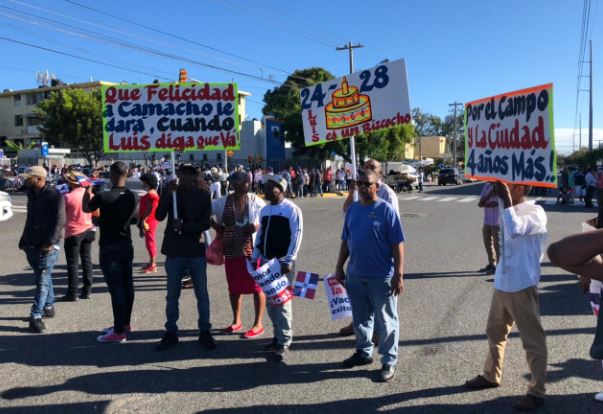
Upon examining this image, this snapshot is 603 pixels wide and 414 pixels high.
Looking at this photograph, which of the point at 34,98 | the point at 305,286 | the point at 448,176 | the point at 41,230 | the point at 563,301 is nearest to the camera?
the point at 305,286

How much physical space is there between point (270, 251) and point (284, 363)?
1.05 meters

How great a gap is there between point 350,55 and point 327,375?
98.3 ft

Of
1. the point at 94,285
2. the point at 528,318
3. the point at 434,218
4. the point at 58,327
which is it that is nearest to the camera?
the point at 528,318

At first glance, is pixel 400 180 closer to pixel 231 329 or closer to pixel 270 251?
pixel 231 329

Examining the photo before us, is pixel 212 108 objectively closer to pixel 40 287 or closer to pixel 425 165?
pixel 40 287

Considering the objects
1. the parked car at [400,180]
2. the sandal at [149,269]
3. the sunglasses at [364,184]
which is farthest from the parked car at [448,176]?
the sunglasses at [364,184]

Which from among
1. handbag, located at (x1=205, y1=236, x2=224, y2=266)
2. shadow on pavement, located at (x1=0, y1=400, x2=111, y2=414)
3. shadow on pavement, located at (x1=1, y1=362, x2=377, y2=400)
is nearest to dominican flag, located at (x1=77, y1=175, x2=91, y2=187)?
handbag, located at (x1=205, y1=236, x2=224, y2=266)

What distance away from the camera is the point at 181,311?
618 centimetres

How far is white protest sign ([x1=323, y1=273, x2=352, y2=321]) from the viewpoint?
4844 mm

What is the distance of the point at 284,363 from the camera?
459 centimetres

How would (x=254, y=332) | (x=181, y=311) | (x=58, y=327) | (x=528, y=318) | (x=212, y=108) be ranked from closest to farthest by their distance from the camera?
(x=528, y=318) → (x=254, y=332) → (x=58, y=327) → (x=181, y=311) → (x=212, y=108)

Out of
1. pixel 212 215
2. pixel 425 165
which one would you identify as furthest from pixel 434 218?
pixel 425 165

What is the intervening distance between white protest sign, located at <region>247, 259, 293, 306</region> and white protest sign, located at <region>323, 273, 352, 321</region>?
0.45 m

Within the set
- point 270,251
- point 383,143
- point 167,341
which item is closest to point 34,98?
point 383,143
